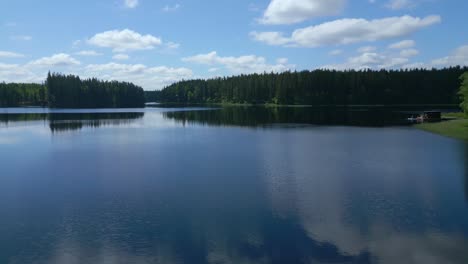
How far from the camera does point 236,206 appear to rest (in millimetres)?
24891

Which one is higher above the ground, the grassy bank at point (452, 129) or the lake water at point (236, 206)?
the grassy bank at point (452, 129)

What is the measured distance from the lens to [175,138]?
63469 mm

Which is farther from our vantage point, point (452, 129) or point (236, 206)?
point (452, 129)

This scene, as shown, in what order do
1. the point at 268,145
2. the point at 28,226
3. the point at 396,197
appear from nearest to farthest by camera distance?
the point at 28,226 < the point at 396,197 < the point at 268,145

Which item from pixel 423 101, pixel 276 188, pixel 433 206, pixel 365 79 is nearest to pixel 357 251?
pixel 433 206

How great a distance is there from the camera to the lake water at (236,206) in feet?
60.2

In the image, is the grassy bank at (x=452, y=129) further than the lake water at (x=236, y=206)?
Yes

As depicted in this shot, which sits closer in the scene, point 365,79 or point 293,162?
point 293,162

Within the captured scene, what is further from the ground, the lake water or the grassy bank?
the grassy bank

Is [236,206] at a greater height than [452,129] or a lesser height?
lesser

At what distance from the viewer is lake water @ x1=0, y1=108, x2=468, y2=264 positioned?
18.4 m

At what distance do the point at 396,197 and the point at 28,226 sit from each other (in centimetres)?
2293

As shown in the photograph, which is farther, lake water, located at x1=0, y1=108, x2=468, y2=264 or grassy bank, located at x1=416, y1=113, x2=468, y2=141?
grassy bank, located at x1=416, y1=113, x2=468, y2=141

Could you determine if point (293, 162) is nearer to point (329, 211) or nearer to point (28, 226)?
point (329, 211)
